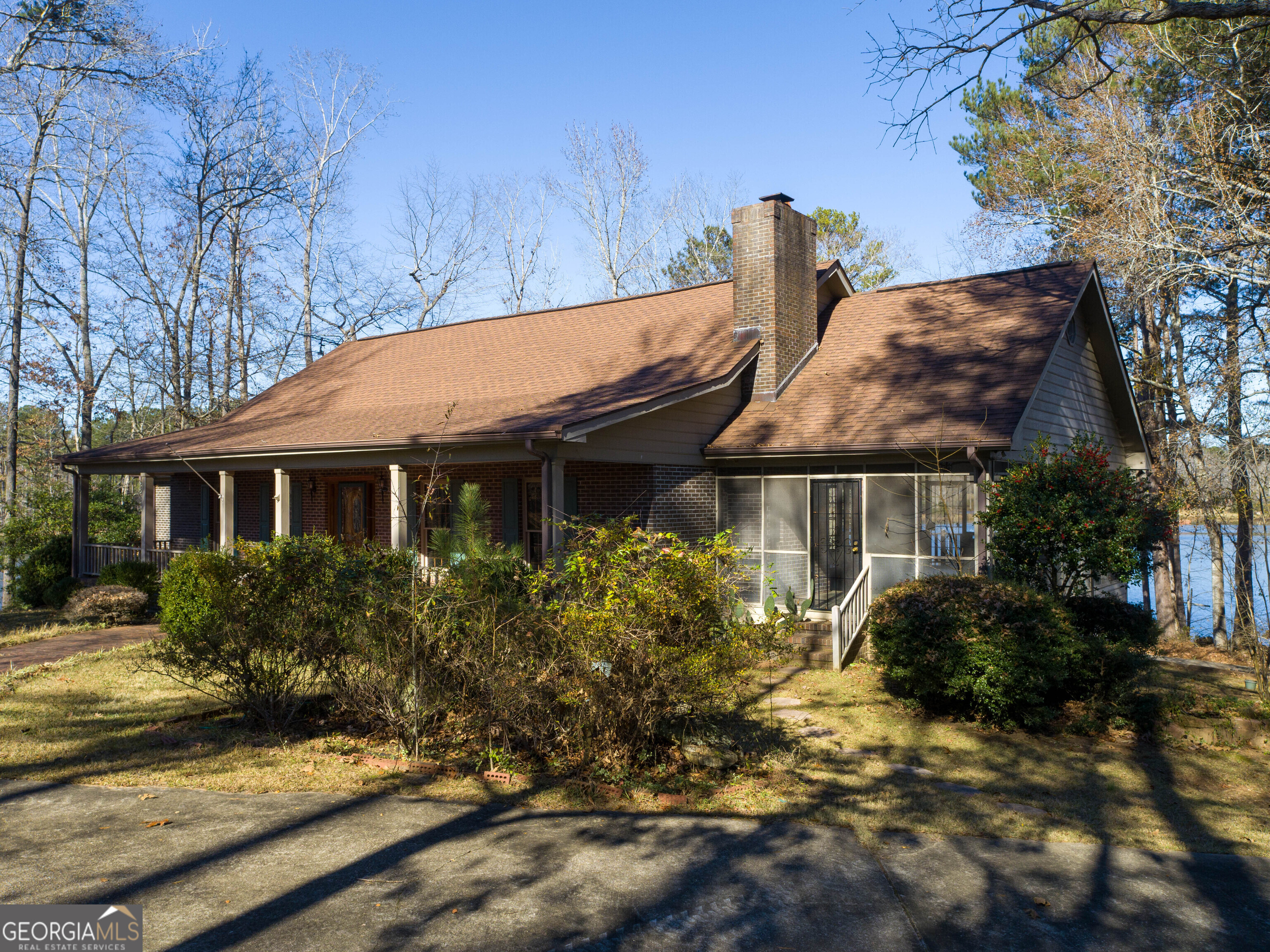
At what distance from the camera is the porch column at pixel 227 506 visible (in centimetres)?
1551

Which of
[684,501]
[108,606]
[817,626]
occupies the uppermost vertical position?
[684,501]

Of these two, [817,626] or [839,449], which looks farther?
[817,626]

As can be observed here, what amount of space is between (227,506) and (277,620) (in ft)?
30.7

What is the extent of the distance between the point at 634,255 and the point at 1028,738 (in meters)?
28.7

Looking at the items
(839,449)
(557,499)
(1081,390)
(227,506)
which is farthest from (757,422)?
(227,506)

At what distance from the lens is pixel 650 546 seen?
21.7ft

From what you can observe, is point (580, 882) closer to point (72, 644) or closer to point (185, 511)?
point (72, 644)

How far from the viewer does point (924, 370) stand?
45.3 feet

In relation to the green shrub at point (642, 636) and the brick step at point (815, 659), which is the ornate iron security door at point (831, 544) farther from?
the green shrub at point (642, 636)

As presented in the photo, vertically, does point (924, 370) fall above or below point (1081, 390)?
above

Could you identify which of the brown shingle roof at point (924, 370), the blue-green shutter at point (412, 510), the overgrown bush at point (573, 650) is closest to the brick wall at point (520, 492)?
the blue-green shutter at point (412, 510)

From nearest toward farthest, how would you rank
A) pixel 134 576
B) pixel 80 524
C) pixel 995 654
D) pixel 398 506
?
pixel 995 654 < pixel 398 506 < pixel 134 576 < pixel 80 524

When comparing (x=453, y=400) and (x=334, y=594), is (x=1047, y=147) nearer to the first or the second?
(x=453, y=400)

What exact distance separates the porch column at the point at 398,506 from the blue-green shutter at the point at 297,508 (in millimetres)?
4468
